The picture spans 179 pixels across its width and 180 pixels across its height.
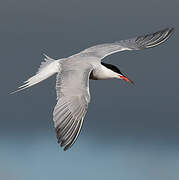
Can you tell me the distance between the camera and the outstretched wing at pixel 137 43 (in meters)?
11.0

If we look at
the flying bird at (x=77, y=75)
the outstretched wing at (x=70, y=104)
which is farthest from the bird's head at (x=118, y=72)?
the outstretched wing at (x=70, y=104)

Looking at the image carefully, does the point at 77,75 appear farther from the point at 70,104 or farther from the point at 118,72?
the point at 118,72

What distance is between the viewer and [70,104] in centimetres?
814

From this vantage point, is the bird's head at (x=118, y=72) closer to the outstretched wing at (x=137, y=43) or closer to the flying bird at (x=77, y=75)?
the flying bird at (x=77, y=75)

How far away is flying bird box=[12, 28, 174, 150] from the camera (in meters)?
7.82

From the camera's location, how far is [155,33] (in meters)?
12.1

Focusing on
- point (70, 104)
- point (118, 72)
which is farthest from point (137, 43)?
point (70, 104)

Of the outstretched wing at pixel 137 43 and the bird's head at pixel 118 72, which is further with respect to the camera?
the outstretched wing at pixel 137 43

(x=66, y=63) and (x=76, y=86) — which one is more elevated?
(x=66, y=63)

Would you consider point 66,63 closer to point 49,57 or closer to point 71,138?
point 49,57

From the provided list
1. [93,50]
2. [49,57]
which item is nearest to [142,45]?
[93,50]

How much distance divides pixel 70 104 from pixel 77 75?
75 centimetres

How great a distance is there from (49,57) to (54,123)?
3.48 metres

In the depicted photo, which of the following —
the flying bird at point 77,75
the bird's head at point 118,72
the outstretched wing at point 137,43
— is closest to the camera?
the flying bird at point 77,75
